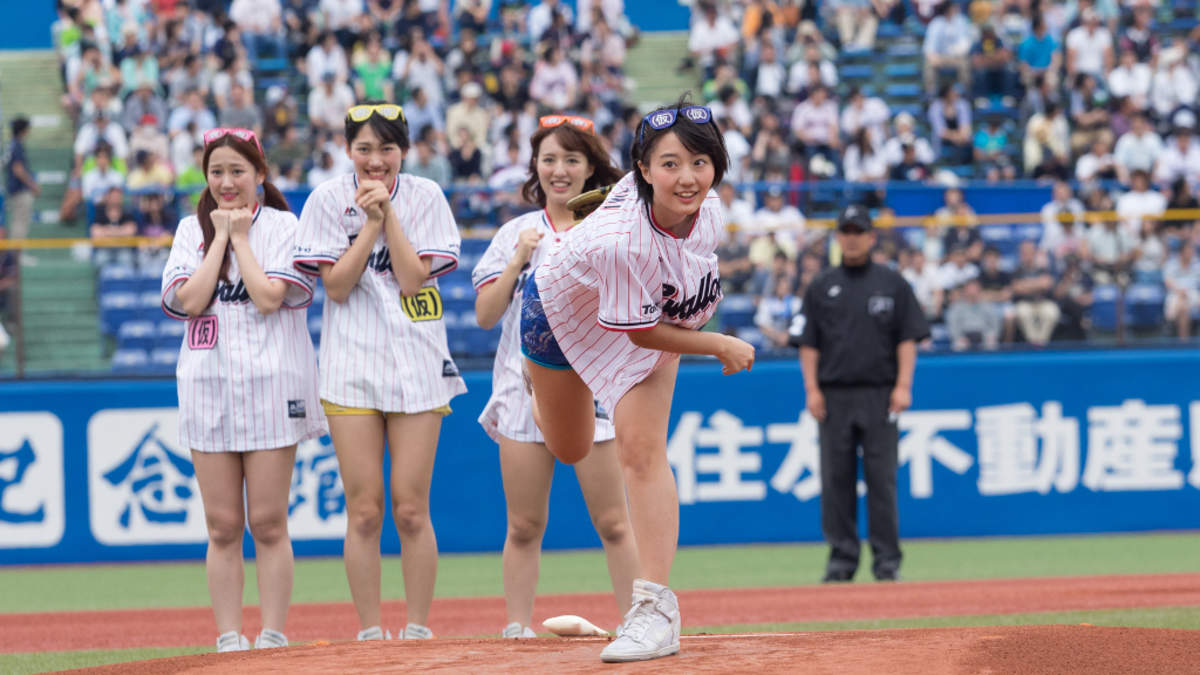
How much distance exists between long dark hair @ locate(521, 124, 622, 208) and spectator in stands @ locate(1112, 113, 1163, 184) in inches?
528

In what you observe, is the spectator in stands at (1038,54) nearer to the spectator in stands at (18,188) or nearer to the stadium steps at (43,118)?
the stadium steps at (43,118)

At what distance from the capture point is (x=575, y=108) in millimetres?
19672

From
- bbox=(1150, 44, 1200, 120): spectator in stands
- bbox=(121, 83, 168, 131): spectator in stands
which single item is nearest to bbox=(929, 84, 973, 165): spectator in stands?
bbox=(1150, 44, 1200, 120): spectator in stands

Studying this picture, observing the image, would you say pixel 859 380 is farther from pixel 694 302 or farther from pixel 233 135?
pixel 694 302

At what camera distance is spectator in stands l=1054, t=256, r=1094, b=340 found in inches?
512

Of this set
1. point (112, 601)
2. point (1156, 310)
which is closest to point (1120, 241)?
point (1156, 310)

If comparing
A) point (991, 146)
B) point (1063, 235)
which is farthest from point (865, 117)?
point (1063, 235)

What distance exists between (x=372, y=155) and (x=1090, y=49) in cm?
1657

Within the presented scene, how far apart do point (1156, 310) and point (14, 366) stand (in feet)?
31.9

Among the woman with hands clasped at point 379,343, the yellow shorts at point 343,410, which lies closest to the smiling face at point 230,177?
the woman with hands clasped at point 379,343

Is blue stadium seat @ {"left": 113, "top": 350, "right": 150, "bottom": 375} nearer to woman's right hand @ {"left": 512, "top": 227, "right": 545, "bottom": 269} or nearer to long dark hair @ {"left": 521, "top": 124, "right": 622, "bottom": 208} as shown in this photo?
long dark hair @ {"left": 521, "top": 124, "right": 622, "bottom": 208}

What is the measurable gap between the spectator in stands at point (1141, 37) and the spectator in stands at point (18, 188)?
1447cm

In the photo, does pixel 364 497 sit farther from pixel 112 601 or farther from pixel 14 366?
pixel 14 366

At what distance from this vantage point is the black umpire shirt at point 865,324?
980cm
